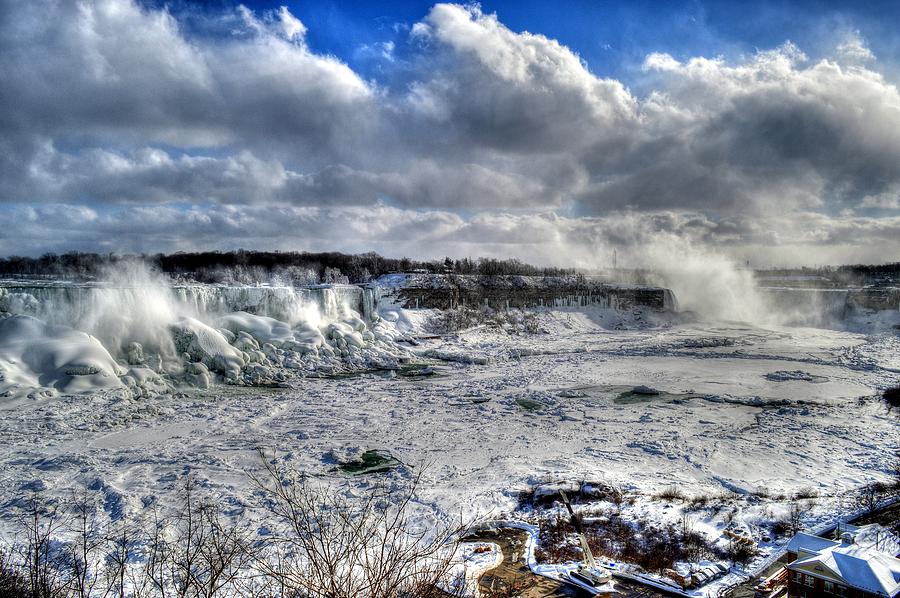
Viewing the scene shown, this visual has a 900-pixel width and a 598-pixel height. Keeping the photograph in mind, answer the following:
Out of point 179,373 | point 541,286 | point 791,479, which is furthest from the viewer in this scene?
point 541,286

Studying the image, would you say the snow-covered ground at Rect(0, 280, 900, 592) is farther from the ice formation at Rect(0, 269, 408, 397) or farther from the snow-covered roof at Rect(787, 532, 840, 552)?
the snow-covered roof at Rect(787, 532, 840, 552)

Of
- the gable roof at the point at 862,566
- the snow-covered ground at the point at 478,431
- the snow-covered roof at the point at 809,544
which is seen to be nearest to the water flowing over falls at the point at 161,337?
the snow-covered ground at the point at 478,431

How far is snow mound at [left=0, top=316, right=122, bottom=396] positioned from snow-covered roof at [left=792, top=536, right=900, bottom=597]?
22.2 metres

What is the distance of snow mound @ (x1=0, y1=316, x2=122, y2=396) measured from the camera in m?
19.9

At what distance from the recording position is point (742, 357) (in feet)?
111

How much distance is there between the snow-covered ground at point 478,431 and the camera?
1316 centimetres

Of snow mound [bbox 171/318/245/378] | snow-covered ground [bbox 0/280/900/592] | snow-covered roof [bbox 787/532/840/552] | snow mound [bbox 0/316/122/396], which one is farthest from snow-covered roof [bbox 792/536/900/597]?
snow mound [bbox 171/318/245/378]

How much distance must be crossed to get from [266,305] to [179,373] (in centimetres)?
1023

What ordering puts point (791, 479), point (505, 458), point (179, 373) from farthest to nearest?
point (179, 373) → point (505, 458) → point (791, 479)

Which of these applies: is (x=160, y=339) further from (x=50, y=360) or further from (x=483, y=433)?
(x=483, y=433)

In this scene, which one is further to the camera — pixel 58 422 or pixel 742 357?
pixel 742 357

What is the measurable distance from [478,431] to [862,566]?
1102 centimetres

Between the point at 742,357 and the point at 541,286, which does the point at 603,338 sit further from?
the point at 541,286

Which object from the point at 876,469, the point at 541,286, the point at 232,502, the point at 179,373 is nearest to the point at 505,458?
the point at 232,502
